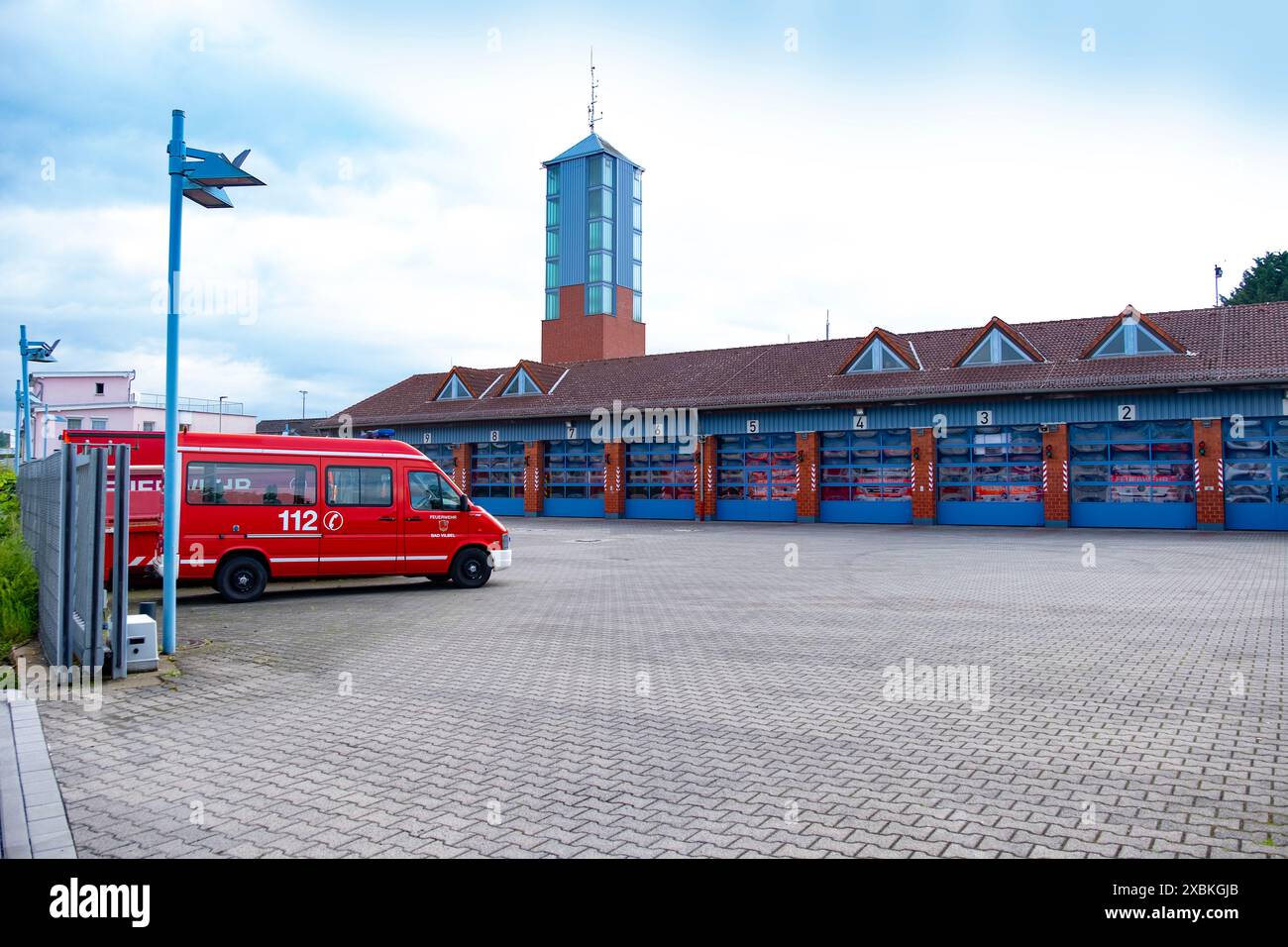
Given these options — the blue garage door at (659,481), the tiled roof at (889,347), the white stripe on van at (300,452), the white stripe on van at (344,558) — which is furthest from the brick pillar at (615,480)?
the white stripe on van at (344,558)

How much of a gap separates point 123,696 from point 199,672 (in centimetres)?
87

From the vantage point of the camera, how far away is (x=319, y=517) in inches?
543

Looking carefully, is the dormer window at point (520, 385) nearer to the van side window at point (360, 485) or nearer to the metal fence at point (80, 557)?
the van side window at point (360, 485)

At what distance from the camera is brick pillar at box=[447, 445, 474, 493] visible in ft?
137

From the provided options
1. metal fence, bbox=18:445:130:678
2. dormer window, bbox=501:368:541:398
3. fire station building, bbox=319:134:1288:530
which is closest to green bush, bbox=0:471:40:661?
metal fence, bbox=18:445:130:678

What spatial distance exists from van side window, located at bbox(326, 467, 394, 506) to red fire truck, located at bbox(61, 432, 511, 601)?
0.02m

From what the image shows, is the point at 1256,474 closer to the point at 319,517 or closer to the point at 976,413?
the point at 976,413

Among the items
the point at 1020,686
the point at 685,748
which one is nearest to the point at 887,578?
the point at 1020,686

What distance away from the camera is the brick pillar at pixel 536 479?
39594 millimetres

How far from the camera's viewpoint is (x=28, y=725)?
20.9 ft

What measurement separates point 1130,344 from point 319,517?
26.7 meters

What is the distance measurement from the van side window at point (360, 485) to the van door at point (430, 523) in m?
0.31

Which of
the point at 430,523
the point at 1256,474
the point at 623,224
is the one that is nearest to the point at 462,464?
the point at 623,224
